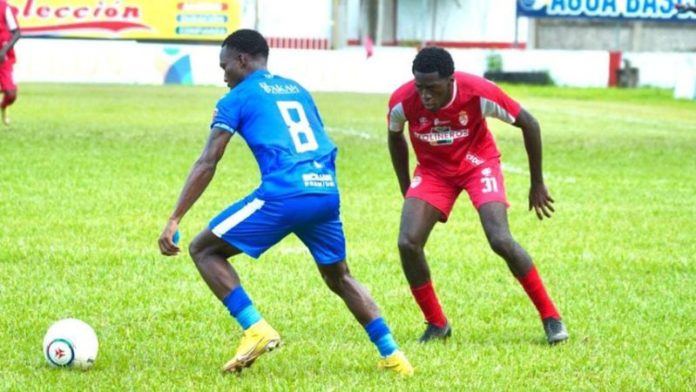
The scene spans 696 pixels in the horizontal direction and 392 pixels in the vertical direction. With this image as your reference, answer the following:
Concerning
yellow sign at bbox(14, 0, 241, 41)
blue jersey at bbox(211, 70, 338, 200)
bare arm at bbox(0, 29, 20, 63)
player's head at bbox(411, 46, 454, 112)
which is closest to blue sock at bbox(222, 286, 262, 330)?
blue jersey at bbox(211, 70, 338, 200)

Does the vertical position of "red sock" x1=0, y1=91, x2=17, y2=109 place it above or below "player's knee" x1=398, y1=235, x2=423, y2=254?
below

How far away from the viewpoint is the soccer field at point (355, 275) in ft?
23.4

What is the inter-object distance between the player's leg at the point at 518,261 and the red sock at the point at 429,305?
0.45m

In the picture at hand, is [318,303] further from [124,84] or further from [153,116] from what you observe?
[124,84]

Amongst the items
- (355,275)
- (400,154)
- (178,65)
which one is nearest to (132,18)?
(178,65)

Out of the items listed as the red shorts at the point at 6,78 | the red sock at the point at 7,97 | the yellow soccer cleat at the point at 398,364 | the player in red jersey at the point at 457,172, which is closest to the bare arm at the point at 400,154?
the player in red jersey at the point at 457,172

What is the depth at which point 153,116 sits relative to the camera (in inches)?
1092

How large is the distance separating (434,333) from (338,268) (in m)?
1.18

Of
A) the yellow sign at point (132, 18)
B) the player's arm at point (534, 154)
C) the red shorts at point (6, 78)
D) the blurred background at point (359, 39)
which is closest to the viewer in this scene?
the player's arm at point (534, 154)

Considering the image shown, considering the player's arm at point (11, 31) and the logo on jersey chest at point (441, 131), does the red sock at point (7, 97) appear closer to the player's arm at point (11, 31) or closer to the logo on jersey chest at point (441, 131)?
the player's arm at point (11, 31)

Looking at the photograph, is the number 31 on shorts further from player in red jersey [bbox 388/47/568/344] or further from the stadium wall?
the stadium wall

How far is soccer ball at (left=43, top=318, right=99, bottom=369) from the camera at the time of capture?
7.00 meters

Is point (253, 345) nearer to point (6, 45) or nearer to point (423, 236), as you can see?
point (423, 236)

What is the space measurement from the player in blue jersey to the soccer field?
28 centimetres
